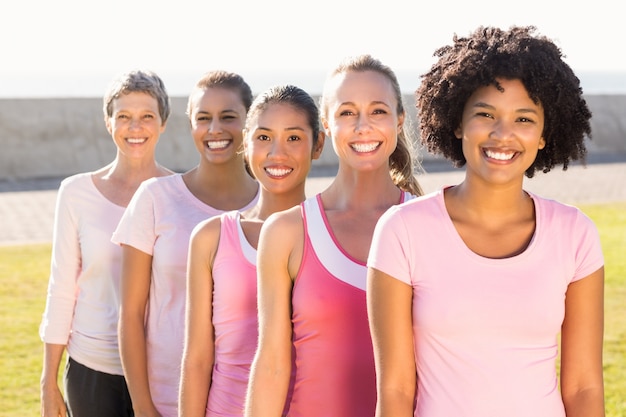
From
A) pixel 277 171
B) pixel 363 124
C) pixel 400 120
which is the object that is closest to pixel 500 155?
pixel 363 124

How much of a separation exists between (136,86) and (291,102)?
42.0 inches

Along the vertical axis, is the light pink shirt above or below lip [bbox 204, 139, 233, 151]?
below

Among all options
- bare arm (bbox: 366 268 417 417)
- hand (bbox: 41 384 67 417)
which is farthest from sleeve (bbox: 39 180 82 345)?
bare arm (bbox: 366 268 417 417)

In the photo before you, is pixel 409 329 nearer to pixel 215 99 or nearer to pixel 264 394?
pixel 264 394

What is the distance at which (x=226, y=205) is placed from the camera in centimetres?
398

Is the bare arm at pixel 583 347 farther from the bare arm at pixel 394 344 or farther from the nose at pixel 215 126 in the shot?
the nose at pixel 215 126

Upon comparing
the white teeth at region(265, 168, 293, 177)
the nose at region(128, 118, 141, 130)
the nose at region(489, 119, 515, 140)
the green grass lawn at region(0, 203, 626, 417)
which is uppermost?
the nose at region(489, 119, 515, 140)

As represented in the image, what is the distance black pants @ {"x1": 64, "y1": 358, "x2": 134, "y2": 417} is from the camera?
401cm

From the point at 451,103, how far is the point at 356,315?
702 millimetres

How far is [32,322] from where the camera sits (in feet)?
29.0

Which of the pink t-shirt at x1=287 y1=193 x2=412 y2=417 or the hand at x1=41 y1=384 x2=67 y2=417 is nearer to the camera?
the pink t-shirt at x1=287 y1=193 x2=412 y2=417

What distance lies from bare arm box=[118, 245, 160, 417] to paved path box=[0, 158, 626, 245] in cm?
918

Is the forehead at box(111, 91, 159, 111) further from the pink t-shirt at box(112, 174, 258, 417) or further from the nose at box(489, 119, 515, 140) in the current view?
the nose at box(489, 119, 515, 140)

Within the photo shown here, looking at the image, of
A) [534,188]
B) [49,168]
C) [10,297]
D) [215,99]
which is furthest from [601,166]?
[215,99]
